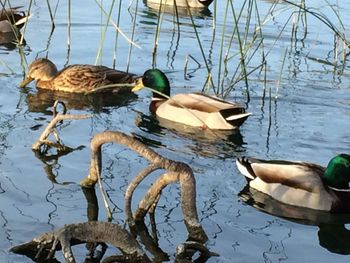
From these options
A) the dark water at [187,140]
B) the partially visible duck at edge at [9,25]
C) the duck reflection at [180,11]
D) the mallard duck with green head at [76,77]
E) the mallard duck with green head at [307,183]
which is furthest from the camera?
the duck reflection at [180,11]

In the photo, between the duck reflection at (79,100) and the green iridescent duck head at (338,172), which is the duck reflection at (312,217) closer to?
the green iridescent duck head at (338,172)

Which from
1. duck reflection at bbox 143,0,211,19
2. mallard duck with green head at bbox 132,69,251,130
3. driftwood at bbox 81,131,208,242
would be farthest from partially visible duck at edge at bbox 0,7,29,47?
driftwood at bbox 81,131,208,242

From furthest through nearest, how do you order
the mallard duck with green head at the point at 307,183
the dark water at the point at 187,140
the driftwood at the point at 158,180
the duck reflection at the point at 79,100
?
the duck reflection at the point at 79,100 → the mallard duck with green head at the point at 307,183 → the dark water at the point at 187,140 → the driftwood at the point at 158,180

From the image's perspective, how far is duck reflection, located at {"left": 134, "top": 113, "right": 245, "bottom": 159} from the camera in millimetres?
8271

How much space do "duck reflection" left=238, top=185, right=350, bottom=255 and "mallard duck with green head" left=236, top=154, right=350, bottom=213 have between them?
0.05 meters

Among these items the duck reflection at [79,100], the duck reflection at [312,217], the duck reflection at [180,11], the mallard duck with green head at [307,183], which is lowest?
the duck reflection at [180,11]

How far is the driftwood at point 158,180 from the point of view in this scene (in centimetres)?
557

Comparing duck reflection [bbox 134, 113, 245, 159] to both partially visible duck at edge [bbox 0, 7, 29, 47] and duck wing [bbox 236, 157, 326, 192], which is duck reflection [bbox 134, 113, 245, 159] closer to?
duck wing [bbox 236, 157, 326, 192]

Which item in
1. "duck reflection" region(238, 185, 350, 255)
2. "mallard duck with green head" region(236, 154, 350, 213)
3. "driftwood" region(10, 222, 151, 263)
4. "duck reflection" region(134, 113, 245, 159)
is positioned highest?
"driftwood" region(10, 222, 151, 263)

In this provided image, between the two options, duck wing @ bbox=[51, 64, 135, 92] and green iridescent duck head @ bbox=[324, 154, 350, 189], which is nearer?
green iridescent duck head @ bbox=[324, 154, 350, 189]

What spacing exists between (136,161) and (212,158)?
0.74 m

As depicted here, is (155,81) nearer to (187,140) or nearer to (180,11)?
(187,140)

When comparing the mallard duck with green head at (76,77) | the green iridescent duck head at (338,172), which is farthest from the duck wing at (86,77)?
the green iridescent duck head at (338,172)

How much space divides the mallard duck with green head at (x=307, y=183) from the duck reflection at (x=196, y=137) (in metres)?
0.93
